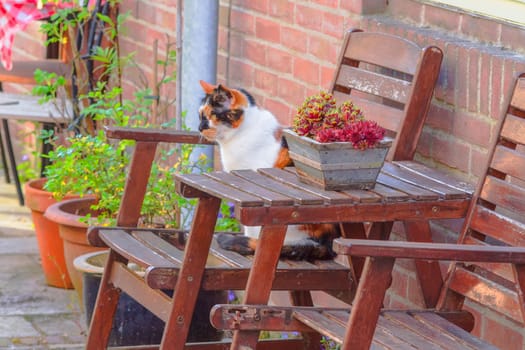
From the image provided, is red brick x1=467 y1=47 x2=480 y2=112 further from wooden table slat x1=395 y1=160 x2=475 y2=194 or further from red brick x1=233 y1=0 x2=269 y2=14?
red brick x1=233 y1=0 x2=269 y2=14

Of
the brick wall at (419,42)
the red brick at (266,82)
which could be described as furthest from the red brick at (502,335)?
the red brick at (266,82)

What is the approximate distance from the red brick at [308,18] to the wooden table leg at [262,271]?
1.37 metres

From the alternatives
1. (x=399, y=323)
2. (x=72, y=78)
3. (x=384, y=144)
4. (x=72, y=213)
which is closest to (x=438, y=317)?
(x=399, y=323)

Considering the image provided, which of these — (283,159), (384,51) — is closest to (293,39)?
(384,51)

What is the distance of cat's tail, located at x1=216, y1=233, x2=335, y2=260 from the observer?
3248mm

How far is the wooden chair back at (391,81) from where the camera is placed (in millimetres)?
3213

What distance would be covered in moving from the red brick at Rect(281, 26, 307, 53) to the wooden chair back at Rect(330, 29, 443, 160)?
1.25 ft

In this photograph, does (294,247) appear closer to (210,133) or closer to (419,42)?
(210,133)

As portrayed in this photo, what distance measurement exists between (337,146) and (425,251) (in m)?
0.51

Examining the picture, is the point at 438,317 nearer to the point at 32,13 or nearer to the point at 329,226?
the point at 329,226

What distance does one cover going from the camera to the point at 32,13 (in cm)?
538

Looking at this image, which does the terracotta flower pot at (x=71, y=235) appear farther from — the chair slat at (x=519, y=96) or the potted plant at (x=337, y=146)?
the chair slat at (x=519, y=96)

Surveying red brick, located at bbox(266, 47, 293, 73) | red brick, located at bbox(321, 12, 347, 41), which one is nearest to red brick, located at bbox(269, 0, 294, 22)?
red brick, located at bbox(266, 47, 293, 73)

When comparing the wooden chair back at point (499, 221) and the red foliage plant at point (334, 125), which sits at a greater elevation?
the red foliage plant at point (334, 125)
